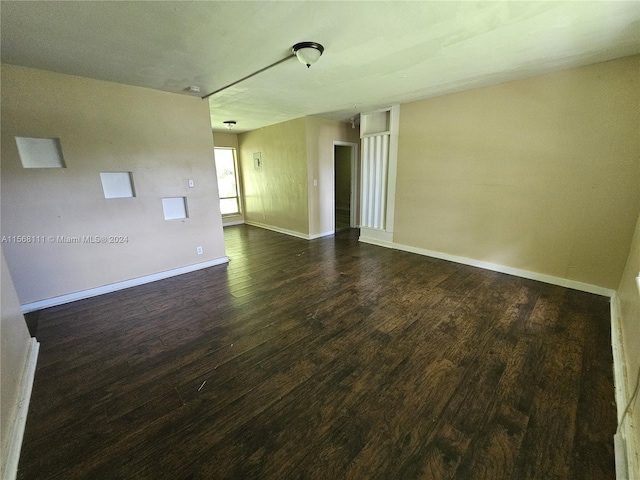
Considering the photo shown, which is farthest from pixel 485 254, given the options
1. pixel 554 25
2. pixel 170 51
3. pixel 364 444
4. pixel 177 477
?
pixel 170 51

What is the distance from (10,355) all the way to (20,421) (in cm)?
41

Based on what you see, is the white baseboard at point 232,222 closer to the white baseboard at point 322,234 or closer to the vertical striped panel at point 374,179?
the white baseboard at point 322,234

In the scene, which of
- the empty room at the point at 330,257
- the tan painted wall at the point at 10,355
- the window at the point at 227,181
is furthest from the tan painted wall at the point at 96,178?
the window at the point at 227,181

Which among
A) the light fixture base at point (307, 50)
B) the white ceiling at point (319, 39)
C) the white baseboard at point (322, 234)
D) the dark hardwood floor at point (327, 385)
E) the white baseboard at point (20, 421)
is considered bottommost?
the dark hardwood floor at point (327, 385)

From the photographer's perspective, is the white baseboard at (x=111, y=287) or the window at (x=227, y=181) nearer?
the white baseboard at (x=111, y=287)

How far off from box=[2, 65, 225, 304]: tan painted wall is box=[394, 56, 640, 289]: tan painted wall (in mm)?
3511

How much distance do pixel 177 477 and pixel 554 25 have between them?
381 centimetres

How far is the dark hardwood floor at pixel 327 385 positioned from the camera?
4.36ft

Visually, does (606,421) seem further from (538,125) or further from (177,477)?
(538,125)

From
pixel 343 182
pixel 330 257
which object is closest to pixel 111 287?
pixel 330 257

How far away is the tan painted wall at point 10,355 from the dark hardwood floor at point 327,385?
0.14 metres

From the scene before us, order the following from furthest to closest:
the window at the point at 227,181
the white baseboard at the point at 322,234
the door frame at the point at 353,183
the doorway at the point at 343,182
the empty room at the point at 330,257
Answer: the doorway at the point at 343,182
the window at the point at 227,181
the door frame at the point at 353,183
the white baseboard at the point at 322,234
the empty room at the point at 330,257

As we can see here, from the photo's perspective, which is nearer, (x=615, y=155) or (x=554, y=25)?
(x=554, y=25)

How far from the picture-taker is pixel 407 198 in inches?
175
